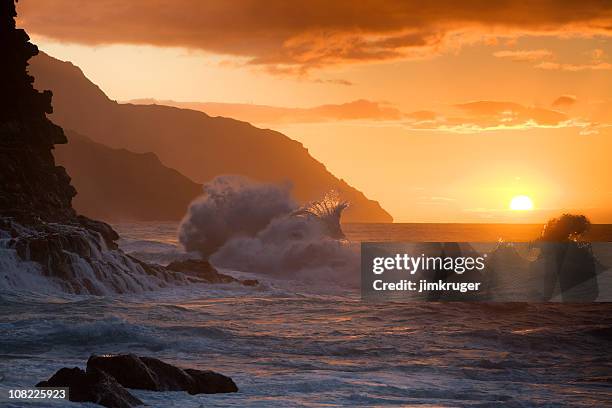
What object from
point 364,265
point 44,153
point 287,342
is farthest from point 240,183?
point 287,342

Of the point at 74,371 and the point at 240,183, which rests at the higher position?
the point at 240,183

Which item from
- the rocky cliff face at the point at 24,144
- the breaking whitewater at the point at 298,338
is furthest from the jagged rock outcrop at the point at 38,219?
the breaking whitewater at the point at 298,338

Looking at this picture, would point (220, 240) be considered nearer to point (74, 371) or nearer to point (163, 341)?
point (163, 341)

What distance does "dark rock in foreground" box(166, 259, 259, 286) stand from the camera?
134 ft

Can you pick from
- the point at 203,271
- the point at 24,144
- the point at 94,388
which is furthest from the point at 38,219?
the point at 94,388

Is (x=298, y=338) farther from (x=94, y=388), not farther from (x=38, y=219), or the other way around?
(x=38, y=219)

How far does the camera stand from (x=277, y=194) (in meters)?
63.0

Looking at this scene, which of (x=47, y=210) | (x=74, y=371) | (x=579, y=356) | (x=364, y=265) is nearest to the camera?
(x=74, y=371)

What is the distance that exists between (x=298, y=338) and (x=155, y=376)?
9.18m

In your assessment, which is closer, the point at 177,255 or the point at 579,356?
the point at 579,356

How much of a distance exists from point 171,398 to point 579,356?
12329 mm

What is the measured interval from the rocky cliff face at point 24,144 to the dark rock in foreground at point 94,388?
2309cm

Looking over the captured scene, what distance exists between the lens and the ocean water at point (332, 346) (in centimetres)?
1659

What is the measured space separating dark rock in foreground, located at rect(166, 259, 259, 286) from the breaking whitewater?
0.77 metres
